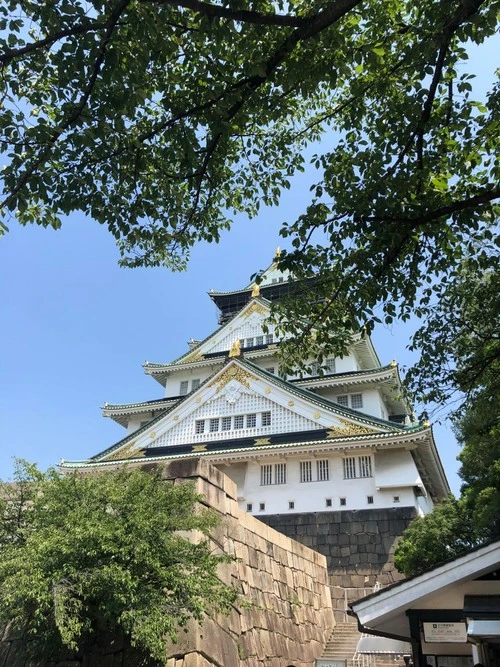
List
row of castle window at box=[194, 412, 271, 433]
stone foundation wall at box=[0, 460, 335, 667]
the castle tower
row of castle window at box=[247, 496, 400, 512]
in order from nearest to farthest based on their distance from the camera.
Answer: stone foundation wall at box=[0, 460, 335, 667]
the castle tower
row of castle window at box=[247, 496, 400, 512]
row of castle window at box=[194, 412, 271, 433]

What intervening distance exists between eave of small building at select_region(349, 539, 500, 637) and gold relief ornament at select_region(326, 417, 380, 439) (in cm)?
1521

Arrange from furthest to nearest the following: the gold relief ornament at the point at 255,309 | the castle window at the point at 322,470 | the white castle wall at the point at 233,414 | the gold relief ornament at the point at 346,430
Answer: the gold relief ornament at the point at 255,309 < the white castle wall at the point at 233,414 < the castle window at the point at 322,470 < the gold relief ornament at the point at 346,430

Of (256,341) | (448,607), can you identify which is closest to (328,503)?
(256,341)

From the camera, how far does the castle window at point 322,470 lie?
72.6 ft

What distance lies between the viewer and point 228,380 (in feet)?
85.6

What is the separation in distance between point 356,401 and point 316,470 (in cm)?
637

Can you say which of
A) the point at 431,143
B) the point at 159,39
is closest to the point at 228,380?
the point at 431,143

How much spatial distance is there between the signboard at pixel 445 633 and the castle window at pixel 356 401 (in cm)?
2150

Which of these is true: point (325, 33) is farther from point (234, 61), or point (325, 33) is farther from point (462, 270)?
point (462, 270)

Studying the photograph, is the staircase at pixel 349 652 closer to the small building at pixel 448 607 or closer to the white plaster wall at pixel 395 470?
the white plaster wall at pixel 395 470

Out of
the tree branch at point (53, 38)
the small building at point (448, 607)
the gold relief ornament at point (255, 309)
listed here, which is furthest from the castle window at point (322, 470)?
the tree branch at point (53, 38)

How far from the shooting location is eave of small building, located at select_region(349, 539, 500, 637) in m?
5.94

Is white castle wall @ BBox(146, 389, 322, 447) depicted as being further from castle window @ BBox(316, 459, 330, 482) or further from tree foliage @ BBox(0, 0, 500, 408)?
tree foliage @ BBox(0, 0, 500, 408)

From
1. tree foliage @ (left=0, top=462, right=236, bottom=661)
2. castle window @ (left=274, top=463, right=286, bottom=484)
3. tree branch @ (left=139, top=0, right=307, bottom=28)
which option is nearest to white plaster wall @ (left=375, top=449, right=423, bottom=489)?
castle window @ (left=274, top=463, right=286, bottom=484)
